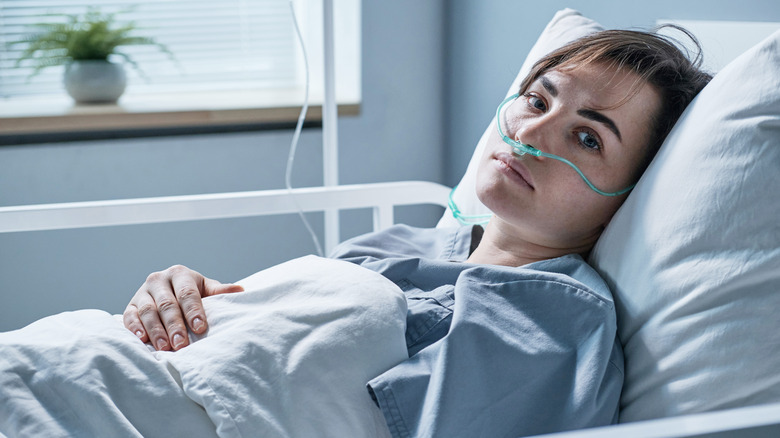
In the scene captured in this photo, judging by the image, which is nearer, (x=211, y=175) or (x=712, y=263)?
(x=712, y=263)

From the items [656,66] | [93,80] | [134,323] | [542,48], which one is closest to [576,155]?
[656,66]

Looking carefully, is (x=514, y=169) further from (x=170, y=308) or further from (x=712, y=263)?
(x=170, y=308)

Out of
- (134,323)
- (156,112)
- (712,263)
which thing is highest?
(712,263)

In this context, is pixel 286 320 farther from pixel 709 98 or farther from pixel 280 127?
pixel 280 127

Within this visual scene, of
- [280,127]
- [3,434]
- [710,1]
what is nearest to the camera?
[3,434]

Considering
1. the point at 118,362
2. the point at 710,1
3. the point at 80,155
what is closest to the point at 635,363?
the point at 118,362

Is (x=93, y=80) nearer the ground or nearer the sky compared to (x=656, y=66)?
nearer the ground

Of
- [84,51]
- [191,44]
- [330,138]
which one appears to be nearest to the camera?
[330,138]

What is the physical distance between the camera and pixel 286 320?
97 cm

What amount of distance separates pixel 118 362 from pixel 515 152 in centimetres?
62

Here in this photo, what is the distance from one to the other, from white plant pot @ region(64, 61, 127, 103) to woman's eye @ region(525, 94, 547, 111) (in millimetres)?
1596

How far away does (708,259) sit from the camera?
0.90 m

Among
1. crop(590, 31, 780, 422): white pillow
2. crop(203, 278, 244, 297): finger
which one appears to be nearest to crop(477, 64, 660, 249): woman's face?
crop(590, 31, 780, 422): white pillow

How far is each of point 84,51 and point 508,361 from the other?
6.17ft
